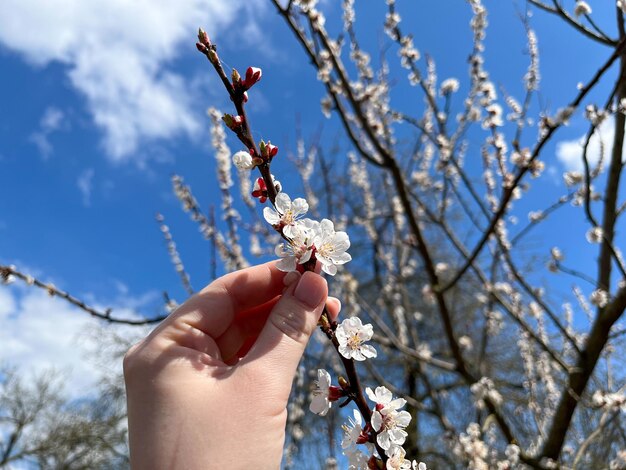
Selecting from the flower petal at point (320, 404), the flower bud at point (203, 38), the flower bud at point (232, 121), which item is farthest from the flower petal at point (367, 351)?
the flower bud at point (203, 38)

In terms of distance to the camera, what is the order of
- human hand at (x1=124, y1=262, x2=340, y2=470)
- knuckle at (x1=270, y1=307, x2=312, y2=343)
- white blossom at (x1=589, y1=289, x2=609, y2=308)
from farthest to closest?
1. white blossom at (x1=589, y1=289, x2=609, y2=308)
2. knuckle at (x1=270, y1=307, x2=312, y2=343)
3. human hand at (x1=124, y1=262, x2=340, y2=470)

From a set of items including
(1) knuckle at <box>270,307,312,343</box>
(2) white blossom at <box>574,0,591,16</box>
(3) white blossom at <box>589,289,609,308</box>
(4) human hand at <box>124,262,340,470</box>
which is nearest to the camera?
(4) human hand at <box>124,262,340,470</box>

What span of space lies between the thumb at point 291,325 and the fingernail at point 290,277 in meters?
0.04

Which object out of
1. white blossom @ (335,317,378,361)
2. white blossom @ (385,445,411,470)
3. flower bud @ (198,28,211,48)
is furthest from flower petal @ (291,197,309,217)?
white blossom @ (385,445,411,470)

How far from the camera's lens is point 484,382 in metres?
2.83

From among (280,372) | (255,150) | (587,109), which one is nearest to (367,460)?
(280,372)

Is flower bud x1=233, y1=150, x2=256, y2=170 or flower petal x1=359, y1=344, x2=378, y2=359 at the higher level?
flower bud x1=233, y1=150, x2=256, y2=170

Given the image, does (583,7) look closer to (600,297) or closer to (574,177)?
(574,177)

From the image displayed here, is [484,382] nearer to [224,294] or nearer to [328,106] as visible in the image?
[328,106]

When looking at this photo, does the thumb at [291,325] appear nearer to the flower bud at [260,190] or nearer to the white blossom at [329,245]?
the white blossom at [329,245]

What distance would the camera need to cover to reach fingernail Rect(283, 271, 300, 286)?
2.98 feet

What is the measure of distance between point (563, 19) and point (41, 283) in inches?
103

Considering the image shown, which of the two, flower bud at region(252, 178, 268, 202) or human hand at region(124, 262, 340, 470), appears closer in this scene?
human hand at region(124, 262, 340, 470)

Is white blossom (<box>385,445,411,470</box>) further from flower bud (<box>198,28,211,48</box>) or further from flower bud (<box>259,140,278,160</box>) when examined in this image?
flower bud (<box>198,28,211,48</box>)
